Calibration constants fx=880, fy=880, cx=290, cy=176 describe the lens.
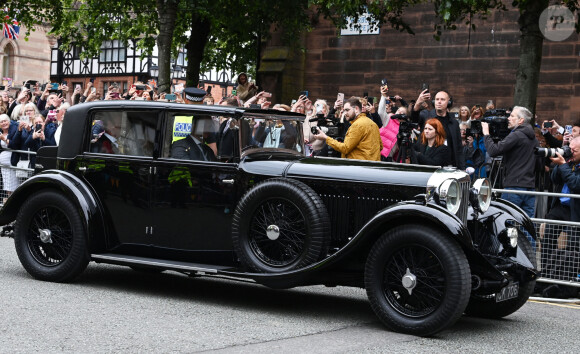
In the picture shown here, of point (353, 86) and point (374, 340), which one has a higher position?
point (353, 86)

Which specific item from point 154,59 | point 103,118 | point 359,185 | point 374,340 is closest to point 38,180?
point 103,118

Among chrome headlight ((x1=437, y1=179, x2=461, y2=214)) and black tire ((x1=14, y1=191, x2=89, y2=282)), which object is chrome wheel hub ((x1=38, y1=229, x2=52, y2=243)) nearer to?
black tire ((x1=14, y1=191, x2=89, y2=282))

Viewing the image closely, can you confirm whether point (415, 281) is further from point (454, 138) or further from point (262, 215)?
point (454, 138)

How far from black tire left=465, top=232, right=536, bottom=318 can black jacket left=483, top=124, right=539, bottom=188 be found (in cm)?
299

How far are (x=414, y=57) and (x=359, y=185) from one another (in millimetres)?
15602

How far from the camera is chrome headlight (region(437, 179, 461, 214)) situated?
7.26 meters

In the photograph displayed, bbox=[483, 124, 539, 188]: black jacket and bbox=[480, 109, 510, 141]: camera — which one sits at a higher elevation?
bbox=[480, 109, 510, 141]: camera

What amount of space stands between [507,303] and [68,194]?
4420 millimetres

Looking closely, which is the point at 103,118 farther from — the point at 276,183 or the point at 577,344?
the point at 577,344

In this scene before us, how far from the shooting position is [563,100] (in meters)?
20.5

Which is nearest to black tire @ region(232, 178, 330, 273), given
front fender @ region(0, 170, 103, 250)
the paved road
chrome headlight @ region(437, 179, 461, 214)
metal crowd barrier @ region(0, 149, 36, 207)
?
the paved road

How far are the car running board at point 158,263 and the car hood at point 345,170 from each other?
980 mm

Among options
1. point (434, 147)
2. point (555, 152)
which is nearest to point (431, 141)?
point (434, 147)

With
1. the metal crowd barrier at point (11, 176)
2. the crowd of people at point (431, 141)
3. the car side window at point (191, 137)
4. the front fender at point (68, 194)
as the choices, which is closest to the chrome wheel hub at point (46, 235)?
the front fender at point (68, 194)
